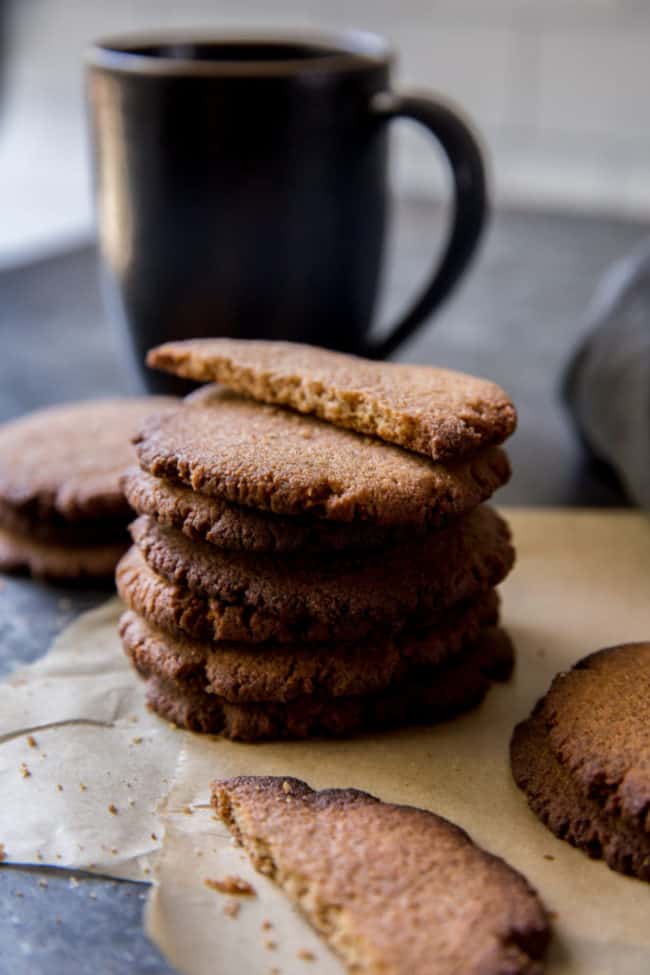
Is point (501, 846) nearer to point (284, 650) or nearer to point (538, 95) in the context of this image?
point (284, 650)

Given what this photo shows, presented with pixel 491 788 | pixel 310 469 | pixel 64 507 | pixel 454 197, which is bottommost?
pixel 491 788

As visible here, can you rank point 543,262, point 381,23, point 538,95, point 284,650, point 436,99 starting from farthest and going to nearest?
point 381,23
point 538,95
point 543,262
point 436,99
point 284,650

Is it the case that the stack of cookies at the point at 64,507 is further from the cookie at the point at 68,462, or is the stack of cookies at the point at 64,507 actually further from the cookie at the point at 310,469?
the cookie at the point at 310,469

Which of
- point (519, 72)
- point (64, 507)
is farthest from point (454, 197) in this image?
point (519, 72)

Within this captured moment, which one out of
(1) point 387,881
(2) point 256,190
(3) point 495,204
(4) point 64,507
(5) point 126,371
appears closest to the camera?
(1) point 387,881

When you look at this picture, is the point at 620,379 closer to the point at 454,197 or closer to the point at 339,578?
the point at 454,197

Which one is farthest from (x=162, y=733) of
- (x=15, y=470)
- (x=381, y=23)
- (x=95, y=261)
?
(x=381, y=23)

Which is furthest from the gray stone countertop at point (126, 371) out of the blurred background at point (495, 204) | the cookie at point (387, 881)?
the cookie at point (387, 881)
